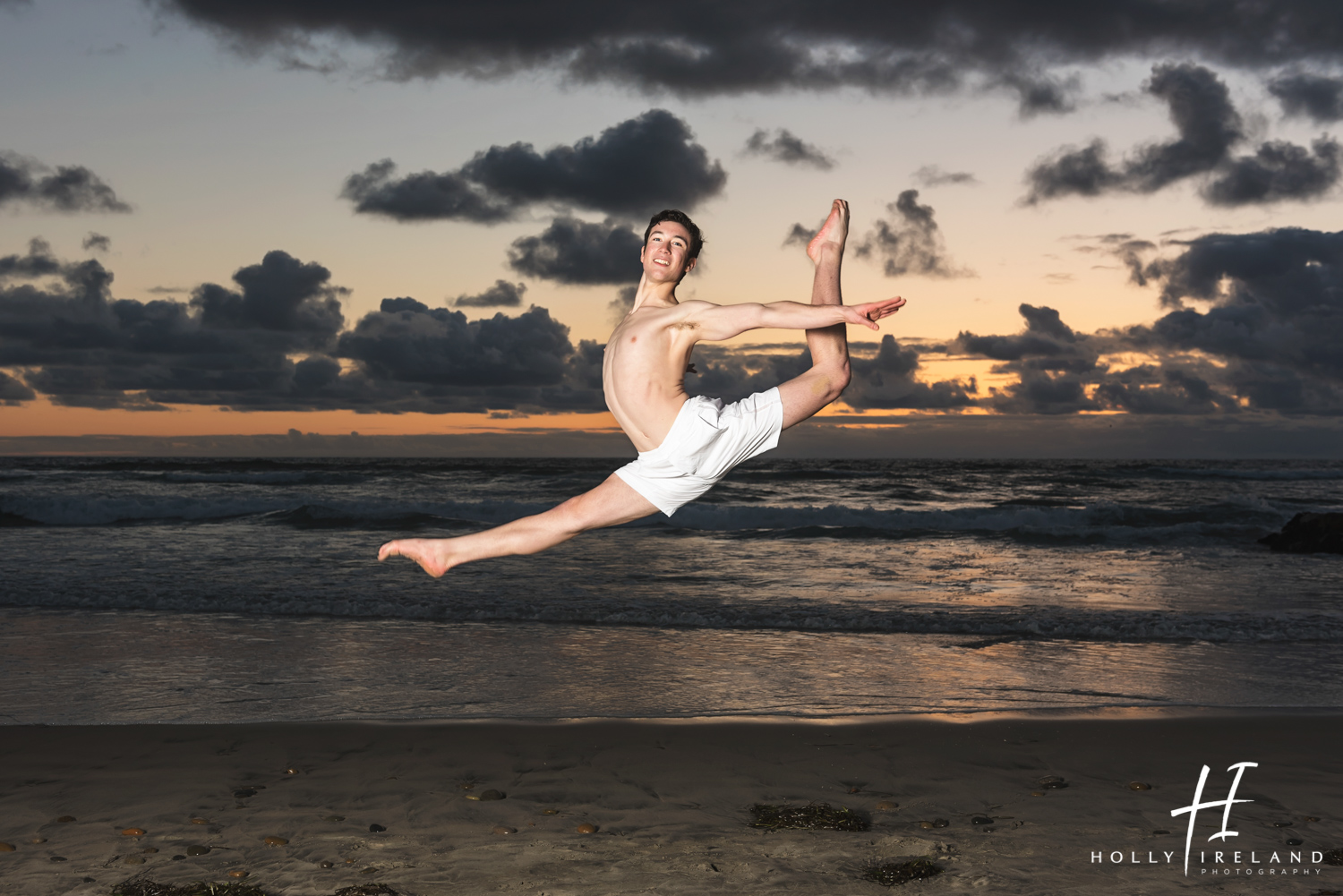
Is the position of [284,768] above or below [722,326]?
below

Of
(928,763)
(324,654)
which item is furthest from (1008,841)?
(324,654)

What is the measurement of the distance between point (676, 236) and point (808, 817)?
11.2 ft

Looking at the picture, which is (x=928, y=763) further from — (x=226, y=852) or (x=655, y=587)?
(x=655, y=587)

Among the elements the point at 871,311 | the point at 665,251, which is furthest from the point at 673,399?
the point at 871,311

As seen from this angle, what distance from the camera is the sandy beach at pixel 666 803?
16.5 feet

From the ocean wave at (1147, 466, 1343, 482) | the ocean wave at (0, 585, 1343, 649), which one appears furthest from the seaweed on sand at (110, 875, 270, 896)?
the ocean wave at (1147, 466, 1343, 482)

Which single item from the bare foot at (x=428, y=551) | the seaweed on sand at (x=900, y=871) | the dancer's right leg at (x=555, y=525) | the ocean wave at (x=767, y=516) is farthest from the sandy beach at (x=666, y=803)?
the ocean wave at (x=767, y=516)

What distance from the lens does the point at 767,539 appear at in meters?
22.9

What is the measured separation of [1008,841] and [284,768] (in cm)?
455

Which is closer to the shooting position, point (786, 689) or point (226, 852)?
point (226, 852)

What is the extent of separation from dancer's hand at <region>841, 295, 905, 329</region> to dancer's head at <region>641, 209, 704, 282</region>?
95cm

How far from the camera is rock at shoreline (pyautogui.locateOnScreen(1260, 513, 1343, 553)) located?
69.6 feet

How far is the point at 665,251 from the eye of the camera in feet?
Answer: 14.7

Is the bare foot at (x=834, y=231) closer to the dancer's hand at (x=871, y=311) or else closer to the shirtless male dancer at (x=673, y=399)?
the shirtless male dancer at (x=673, y=399)
